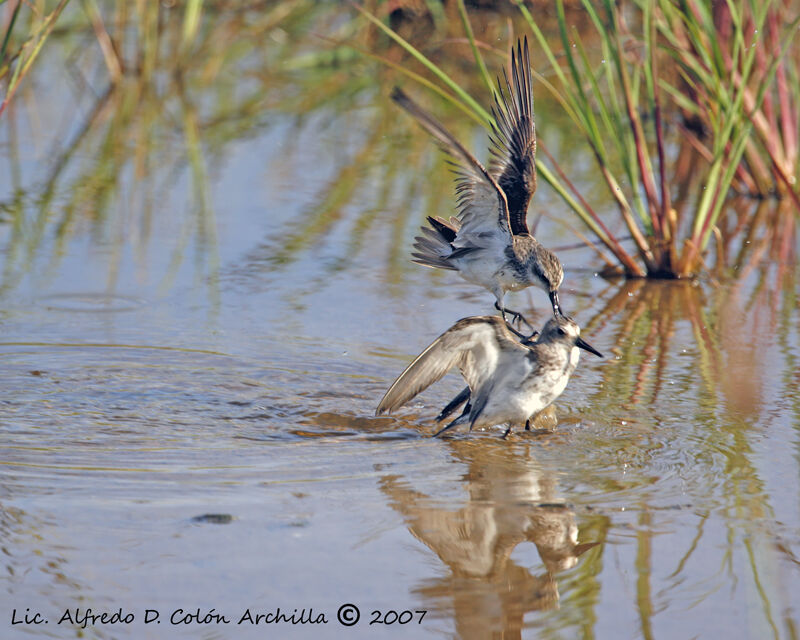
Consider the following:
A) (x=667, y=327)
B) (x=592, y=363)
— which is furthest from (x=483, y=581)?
(x=667, y=327)

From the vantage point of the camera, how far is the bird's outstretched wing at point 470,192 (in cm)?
438

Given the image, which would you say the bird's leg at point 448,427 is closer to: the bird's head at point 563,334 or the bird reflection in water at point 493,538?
the bird reflection in water at point 493,538

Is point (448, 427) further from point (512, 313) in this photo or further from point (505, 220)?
point (512, 313)

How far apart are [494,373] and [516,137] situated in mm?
1163

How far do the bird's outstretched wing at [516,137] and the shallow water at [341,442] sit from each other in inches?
34.2

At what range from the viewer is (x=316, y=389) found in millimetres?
5090

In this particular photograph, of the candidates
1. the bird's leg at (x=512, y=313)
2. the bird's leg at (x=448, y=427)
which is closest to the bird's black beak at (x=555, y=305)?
the bird's leg at (x=512, y=313)

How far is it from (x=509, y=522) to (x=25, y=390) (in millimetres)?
2333

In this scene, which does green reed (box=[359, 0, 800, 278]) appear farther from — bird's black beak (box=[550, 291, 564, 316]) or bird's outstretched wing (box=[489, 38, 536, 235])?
bird's black beak (box=[550, 291, 564, 316])

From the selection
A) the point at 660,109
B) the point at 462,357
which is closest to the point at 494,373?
the point at 462,357

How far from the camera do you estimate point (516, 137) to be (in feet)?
16.9

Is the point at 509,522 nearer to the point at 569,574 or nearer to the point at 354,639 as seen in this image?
the point at 569,574

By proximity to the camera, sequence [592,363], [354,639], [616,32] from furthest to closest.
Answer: [616,32] < [592,363] < [354,639]

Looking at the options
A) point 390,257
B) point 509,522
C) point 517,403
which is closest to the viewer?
point 509,522
